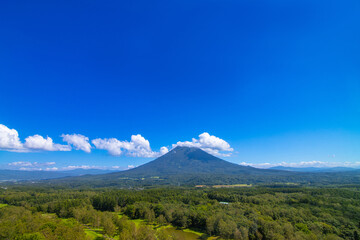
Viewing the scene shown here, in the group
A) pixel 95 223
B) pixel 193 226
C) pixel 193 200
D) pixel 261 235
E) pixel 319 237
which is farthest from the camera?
pixel 193 200

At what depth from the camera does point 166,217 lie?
66688 mm

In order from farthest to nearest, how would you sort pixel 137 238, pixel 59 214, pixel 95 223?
pixel 59 214
pixel 95 223
pixel 137 238

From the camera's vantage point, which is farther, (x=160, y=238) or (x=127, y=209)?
(x=127, y=209)

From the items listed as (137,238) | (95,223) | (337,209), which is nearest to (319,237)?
(337,209)

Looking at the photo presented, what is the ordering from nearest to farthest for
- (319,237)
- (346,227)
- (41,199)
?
(319,237) → (346,227) → (41,199)

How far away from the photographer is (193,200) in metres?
89.2

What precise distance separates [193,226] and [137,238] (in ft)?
109

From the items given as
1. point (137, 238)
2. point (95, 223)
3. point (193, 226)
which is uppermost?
point (137, 238)

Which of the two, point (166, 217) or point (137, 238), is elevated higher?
point (137, 238)

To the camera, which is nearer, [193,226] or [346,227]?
[346,227]

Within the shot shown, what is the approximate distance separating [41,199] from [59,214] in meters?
37.0

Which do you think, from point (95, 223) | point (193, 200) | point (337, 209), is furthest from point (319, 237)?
point (95, 223)

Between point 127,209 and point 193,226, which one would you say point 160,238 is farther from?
point 127,209

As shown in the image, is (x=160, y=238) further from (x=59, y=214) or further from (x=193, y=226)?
(x=59, y=214)
